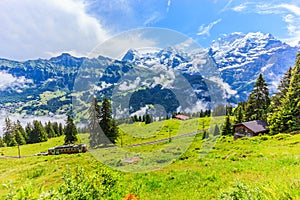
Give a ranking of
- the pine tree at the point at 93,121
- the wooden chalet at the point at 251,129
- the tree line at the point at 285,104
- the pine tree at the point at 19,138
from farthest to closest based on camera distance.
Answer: the pine tree at the point at 19,138 → the wooden chalet at the point at 251,129 → the tree line at the point at 285,104 → the pine tree at the point at 93,121

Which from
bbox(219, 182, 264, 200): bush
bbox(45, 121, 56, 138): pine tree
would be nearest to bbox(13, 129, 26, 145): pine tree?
bbox(45, 121, 56, 138): pine tree

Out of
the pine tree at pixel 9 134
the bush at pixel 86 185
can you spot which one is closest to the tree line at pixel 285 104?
the bush at pixel 86 185

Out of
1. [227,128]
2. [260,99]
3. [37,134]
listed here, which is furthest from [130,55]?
[37,134]

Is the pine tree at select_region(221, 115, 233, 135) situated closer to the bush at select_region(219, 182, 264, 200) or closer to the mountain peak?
the mountain peak

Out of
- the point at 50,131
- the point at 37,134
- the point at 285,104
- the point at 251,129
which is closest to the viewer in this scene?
the point at 285,104

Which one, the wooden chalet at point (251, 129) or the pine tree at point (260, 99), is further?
the pine tree at point (260, 99)

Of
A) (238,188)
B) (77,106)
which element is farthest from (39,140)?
(238,188)

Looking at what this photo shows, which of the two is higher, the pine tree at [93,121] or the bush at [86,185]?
the pine tree at [93,121]

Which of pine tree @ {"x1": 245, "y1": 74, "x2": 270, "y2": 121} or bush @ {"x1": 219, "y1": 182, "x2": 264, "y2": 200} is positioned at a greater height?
pine tree @ {"x1": 245, "y1": 74, "x2": 270, "y2": 121}

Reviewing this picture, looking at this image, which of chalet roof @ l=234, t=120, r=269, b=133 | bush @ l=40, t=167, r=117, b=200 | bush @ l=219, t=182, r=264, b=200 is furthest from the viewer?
chalet roof @ l=234, t=120, r=269, b=133

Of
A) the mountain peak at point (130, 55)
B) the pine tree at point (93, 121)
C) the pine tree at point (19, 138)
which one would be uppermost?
the mountain peak at point (130, 55)

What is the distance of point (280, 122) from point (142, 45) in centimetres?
3867

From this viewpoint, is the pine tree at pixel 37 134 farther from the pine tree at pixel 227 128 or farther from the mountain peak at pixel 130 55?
the mountain peak at pixel 130 55

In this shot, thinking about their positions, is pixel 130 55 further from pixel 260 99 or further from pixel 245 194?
pixel 260 99
